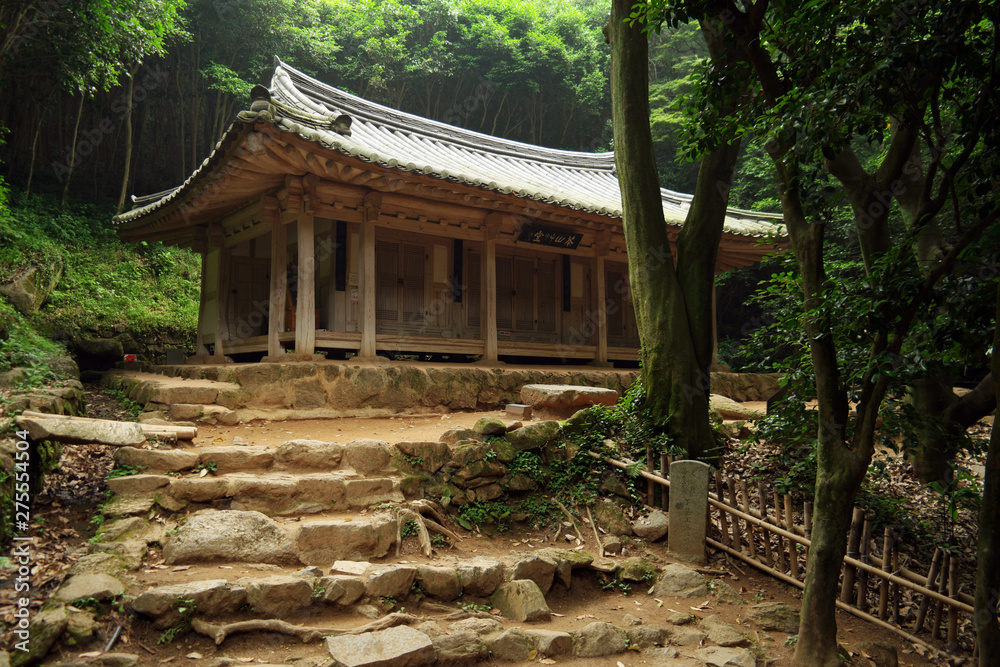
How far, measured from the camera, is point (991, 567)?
10.9ft

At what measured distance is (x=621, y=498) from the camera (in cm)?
638

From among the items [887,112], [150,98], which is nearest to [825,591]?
[887,112]

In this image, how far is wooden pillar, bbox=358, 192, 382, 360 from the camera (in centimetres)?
946

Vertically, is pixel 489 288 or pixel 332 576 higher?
pixel 489 288

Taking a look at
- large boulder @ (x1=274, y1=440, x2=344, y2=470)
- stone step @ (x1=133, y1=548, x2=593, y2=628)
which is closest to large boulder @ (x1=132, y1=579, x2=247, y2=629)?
stone step @ (x1=133, y1=548, x2=593, y2=628)

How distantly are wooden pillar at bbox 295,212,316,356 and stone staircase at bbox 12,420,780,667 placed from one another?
10.1ft

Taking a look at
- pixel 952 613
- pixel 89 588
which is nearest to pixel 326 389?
pixel 89 588

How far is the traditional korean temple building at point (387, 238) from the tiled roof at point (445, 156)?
0.15 ft

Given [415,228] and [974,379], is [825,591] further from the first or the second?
[974,379]

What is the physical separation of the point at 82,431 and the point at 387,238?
7.24 metres

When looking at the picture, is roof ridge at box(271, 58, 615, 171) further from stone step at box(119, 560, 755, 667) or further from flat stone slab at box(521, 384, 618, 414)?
stone step at box(119, 560, 755, 667)

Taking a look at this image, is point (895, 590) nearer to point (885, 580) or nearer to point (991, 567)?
point (885, 580)

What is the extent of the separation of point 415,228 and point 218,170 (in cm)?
342

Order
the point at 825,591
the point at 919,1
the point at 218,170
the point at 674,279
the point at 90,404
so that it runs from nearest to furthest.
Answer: the point at 919,1
the point at 825,591
the point at 674,279
the point at 218,170
the point at 90,404
